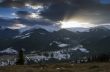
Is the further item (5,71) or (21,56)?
(21,56)

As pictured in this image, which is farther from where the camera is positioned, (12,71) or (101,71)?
(12,71)

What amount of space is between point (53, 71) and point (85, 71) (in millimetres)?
4120

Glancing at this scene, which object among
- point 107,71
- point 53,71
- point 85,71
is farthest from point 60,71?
point 107,71

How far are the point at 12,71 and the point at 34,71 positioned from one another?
10.2 ft

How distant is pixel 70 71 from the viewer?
34.7 m

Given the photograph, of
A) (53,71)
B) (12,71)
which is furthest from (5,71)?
(53,71)

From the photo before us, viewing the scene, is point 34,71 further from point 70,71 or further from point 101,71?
point 101,71

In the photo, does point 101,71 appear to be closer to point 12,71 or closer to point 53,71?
point 53,71

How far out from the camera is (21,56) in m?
66.8

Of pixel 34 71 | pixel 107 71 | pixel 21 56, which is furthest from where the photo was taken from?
pixel 21 56

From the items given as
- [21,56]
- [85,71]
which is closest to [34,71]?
[85,71]

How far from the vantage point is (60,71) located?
35031mm

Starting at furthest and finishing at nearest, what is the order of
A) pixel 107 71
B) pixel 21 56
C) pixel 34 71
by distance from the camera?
1. pixel 21 56
2. pixel 34 71
3. pixel 107 71

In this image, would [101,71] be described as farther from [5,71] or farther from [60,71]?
[5,71]
